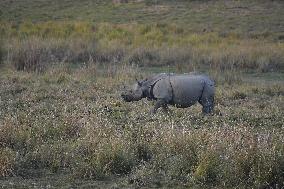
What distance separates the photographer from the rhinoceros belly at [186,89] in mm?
10062

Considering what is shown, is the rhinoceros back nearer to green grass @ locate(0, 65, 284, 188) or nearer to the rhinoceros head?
the rhinoceros head

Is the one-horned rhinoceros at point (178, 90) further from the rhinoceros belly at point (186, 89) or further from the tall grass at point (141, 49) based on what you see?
the tall grass at point (141, 49)

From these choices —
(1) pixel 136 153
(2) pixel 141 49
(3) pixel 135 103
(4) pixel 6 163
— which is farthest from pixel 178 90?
(2) pixel 141 49

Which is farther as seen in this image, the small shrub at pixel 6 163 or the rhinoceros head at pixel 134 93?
the rhinoceros head at pixel 134 93

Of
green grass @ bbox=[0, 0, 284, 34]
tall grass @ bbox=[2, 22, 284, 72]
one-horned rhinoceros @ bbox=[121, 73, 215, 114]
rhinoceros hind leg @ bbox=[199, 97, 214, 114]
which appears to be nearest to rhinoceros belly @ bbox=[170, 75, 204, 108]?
one-horned rhinoceros @ bbox=[121, 73, 215, 114]

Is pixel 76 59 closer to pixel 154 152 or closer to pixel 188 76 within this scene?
pixel 188 76

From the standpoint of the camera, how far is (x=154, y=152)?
6.95 metres

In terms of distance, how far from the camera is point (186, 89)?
10055mm

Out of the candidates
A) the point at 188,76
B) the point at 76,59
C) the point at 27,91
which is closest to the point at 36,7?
the point at 76,59

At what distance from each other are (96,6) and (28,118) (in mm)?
27376

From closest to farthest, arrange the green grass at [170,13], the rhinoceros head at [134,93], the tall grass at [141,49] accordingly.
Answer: the rhinoceros head at [134,93], the tall grass at [141,49], the green grass at [170,13]

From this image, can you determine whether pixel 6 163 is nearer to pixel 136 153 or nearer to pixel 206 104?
pixel 136 153

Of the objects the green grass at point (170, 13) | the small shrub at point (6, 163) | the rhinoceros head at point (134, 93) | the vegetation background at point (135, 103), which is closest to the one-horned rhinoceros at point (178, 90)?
the rhinoceros head at point (134, 93)

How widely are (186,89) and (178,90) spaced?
0.14m
